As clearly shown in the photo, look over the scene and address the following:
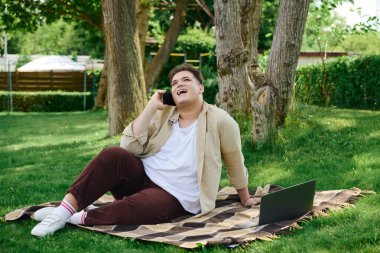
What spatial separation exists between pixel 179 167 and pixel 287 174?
2.55m

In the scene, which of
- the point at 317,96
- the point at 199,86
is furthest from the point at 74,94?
the point at 199,86

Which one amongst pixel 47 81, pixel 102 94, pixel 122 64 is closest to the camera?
pixel 122 64

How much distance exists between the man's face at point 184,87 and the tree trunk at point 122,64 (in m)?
7.17

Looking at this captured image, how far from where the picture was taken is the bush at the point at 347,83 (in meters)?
14.1

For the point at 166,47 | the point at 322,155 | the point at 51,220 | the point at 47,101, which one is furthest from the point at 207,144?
the point at 47,101

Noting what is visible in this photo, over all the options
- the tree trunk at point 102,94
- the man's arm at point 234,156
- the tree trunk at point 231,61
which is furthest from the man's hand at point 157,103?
the tree trunk at point 102,94

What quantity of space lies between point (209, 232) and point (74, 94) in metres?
24.0

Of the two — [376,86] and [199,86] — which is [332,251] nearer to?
[199,86]

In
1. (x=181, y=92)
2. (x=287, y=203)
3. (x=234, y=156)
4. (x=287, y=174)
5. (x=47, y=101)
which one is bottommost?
(x=47, y=101)

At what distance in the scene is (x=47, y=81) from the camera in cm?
3011

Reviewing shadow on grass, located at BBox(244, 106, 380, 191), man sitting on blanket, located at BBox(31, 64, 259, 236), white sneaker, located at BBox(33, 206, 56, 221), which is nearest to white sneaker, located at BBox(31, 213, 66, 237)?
man sitting on blanket, located at BBox(31, 64, 259, 236)

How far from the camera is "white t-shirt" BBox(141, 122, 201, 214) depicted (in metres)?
5.12

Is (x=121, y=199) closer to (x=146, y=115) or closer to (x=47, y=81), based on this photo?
(x=146, y=115)

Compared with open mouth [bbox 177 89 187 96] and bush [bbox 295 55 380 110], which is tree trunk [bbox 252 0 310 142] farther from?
bush [bbox 295 55 380 110]
